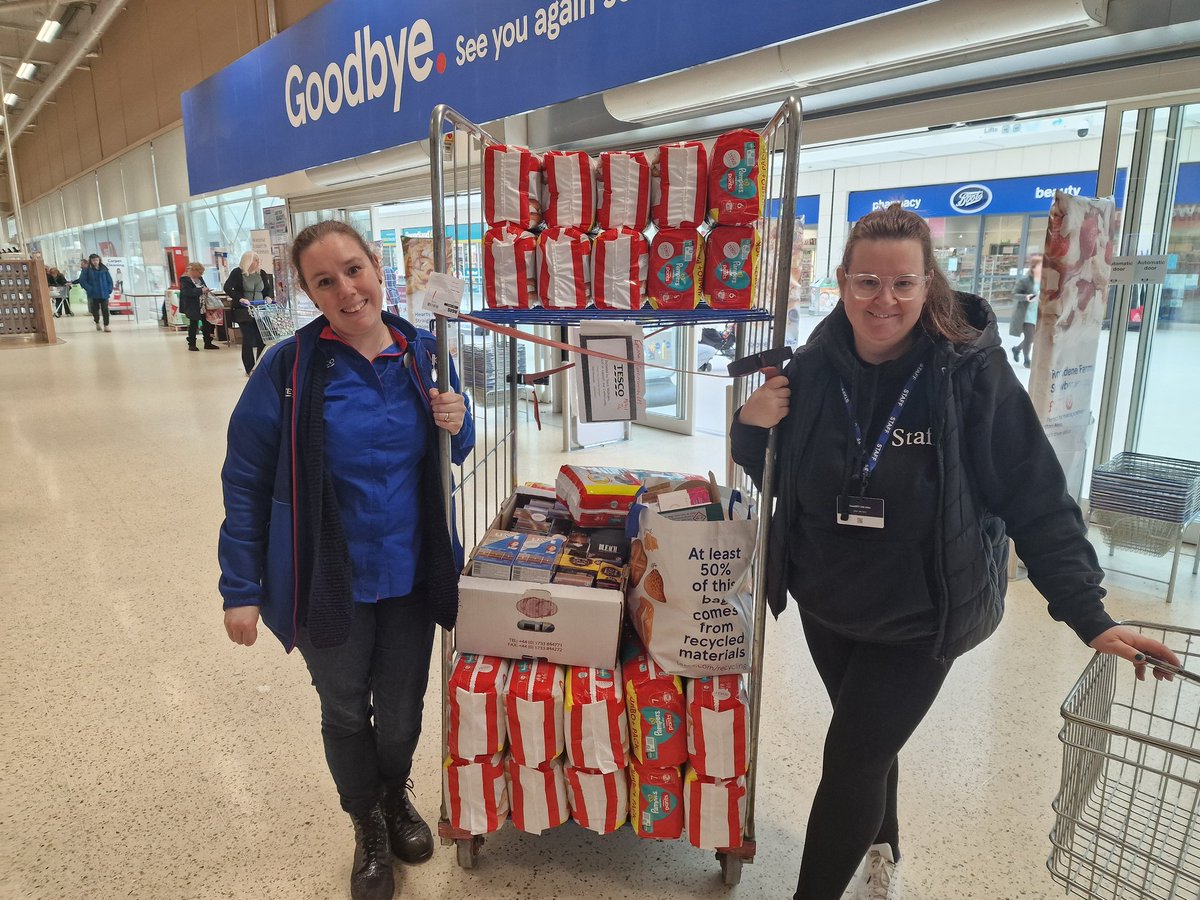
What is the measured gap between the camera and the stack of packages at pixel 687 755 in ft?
5.78

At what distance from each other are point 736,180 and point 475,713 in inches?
54.9

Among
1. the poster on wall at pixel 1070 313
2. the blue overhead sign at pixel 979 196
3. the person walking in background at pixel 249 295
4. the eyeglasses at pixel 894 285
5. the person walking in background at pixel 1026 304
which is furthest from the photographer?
the person walking in background at pixel 249 295

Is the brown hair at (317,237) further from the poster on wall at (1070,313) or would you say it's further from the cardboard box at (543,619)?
the poster on wall at (1070,313)

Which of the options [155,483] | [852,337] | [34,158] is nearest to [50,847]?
[852,337]

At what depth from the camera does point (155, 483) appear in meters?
5.50

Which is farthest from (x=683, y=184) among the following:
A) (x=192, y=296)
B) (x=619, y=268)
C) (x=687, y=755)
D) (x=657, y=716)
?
(x=192, y=296)

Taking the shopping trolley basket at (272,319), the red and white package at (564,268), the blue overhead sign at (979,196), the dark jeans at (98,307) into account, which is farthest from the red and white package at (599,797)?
the dark jeans at (98,307)

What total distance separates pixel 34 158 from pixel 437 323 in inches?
1310

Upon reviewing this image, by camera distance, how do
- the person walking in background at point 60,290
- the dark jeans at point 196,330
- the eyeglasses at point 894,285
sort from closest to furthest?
the eyeglasses at point 894,285 → the dark jeans at point 196,330 → the person walking in background at point 60,290

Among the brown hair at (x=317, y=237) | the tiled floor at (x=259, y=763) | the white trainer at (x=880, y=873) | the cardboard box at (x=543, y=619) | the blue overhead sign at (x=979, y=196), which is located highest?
the blue overhead sign at (x=979, y=196)

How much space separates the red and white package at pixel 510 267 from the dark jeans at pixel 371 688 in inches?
30.0

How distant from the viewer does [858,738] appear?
4.94ft

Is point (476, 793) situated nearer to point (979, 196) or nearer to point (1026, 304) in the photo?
point (1026, 304)

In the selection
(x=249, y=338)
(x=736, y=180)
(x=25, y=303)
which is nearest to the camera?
(x=736, y=180)
